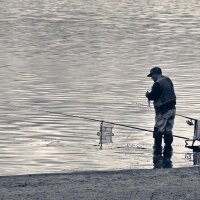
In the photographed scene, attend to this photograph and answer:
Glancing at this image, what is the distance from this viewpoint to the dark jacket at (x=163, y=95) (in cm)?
2461

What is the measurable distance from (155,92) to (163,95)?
0.85 feet

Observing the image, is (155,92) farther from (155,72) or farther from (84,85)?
(84,85)

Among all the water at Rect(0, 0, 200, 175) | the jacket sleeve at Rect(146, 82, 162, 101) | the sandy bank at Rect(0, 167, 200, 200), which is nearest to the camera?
the sandy bank at Rect(0, 167, 200, 200)

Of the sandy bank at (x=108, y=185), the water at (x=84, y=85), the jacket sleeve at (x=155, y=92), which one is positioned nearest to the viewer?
the sandy bank at (x=108, y=185)

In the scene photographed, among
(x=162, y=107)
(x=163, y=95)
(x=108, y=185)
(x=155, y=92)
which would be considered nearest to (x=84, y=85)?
(x=162, y=107)

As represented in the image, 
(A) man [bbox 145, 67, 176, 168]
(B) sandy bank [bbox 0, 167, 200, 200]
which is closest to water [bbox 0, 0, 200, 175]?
(A) man [bbox 145, 67, 176, 168]

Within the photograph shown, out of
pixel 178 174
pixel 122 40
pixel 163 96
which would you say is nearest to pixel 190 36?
pixel 122 40

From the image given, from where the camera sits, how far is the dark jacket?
2461 cm

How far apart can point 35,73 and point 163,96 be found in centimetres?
2220

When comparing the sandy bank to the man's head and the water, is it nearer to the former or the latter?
the water

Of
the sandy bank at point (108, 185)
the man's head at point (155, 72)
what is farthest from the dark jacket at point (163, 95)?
the sandy bank at point (108, 185)

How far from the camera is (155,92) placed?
24625 mm

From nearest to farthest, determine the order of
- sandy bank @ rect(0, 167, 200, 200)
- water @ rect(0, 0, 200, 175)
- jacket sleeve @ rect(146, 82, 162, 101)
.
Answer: sandy bank @ rect(0, 167, 200, 200), jacket sleeve @ rect(146, 82, 162, 101), water @ rect(0, 0, 200, 175)

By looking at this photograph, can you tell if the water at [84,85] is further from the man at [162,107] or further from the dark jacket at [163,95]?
the dark jacket at [163,95]
